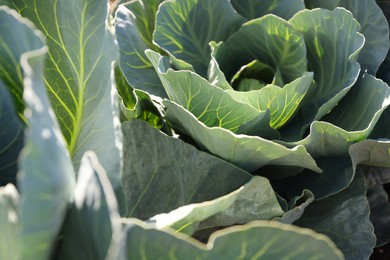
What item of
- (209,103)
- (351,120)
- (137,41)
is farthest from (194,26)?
(351,120)

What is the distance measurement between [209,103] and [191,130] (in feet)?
0.17

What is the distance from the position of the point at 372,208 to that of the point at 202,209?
617 mm

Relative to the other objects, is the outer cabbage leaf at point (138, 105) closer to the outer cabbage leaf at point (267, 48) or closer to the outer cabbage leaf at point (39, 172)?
the outer cabbage leaf at point (267, 48)

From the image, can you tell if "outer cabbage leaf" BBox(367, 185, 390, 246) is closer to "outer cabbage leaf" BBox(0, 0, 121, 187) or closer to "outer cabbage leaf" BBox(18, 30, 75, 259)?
"outer cabbage leaf" BBox(0, 0, 121, 187)

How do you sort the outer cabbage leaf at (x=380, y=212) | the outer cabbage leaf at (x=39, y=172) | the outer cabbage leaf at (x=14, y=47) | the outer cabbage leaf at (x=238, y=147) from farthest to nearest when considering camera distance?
1. the outer cabbage leaf at (x=380, y=212)
2. the outer cabbage leaf at (x=238, y=147)
3. the outer cabbage leaf at (x=14, y=47)
4. the outer cabbage leaf at (x=39, y=172)

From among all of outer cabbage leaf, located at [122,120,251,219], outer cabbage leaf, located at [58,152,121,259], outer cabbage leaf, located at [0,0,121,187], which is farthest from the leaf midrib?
outer cabbage leaf, located at [58,152,121,259]

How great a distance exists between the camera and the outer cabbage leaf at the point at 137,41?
1.05 metres

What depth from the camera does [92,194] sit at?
0.53m

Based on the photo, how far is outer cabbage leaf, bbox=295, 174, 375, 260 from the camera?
993 millimetres

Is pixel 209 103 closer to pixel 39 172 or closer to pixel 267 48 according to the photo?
pixel 267 48

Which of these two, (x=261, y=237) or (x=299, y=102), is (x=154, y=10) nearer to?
(x=299, y=102)

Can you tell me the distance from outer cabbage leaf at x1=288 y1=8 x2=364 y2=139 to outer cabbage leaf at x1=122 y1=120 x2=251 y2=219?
0.21 meters

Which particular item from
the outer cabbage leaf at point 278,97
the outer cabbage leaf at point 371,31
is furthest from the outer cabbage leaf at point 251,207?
the outer cabbage leaf at point 371,31

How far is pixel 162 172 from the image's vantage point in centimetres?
89
